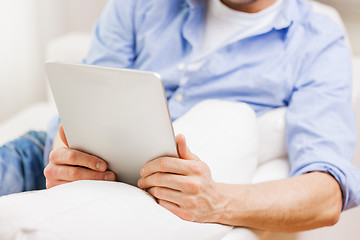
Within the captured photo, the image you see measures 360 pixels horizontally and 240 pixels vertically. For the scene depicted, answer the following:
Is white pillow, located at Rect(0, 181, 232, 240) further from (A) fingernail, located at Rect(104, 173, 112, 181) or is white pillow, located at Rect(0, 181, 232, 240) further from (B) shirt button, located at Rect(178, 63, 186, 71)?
(B) shirt button, located at Rect(178, 63, 186, 71)

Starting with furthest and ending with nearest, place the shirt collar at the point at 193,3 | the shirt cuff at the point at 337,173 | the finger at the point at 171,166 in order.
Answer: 1. the shirt collar at the point at 193,3
2. the shirt cuff at the point at 337,173
3. the finger at the point at 171,166

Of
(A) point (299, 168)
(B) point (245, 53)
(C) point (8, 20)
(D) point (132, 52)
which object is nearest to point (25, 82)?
(C) point (8, 20)

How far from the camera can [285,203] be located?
915 millimetres

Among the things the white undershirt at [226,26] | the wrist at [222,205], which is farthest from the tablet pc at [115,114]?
the white undershirt at [226,26]

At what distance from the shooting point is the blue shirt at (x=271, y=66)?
3.40 feet

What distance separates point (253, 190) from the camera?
0.91m

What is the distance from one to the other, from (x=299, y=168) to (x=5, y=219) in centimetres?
58

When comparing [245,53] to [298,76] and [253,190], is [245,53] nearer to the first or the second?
[298,76]

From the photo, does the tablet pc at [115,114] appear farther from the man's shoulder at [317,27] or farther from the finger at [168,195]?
the man's shoulder at [317,27]

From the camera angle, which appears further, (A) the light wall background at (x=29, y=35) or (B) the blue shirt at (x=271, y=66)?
(A) the light wall background at (x=29, y=35)

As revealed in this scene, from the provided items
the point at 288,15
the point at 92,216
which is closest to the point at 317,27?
the point at 288,15

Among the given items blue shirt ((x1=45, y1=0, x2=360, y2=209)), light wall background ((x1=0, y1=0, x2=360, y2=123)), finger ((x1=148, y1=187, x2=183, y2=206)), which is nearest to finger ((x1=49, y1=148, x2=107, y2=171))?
finger ((x1=148, y1=187, x2=183, y2=206))

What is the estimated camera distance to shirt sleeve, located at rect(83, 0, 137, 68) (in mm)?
1271

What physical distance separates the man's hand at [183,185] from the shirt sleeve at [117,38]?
1.70ft
